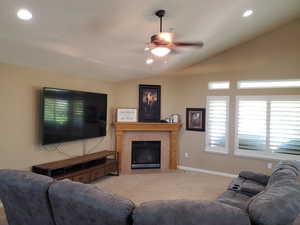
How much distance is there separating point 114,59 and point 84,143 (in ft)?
7.03

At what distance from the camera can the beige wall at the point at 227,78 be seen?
507 cm

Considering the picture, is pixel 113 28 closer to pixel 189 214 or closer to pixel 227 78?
pixel 189 214

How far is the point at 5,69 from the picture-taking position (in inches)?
138

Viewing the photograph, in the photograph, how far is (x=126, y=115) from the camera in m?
5.96

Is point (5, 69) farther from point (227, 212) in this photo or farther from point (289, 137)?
point (289, 137)

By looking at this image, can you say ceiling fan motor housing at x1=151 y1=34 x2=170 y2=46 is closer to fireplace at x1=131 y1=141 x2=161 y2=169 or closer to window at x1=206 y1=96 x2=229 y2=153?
window at x1=206 y1=96 x2=229 y2=153

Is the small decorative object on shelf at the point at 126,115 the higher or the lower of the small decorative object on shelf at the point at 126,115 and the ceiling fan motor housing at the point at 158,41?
the lower

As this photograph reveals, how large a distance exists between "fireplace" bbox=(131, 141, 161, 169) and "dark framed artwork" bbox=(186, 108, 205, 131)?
104 centimetres

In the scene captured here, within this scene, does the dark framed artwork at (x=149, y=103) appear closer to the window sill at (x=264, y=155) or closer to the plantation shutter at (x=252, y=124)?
the plantation shutter at (x=252, y=124)

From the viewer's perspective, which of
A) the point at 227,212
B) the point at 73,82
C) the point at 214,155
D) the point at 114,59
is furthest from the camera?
the point at 214,155

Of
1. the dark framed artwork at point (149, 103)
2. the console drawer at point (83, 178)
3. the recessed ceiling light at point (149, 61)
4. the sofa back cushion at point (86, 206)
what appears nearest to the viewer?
the sofa back cushion at point (86, 206)

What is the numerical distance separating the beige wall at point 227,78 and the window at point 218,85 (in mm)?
108

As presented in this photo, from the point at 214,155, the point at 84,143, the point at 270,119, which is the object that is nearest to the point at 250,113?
the point at 270,119

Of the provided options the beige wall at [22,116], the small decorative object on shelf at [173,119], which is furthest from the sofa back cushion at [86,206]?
the small decorative object on shelf at [173,119]
